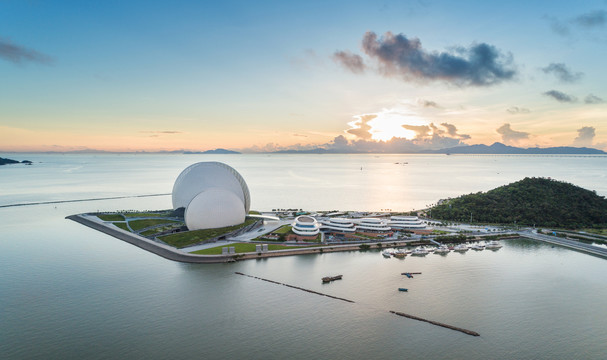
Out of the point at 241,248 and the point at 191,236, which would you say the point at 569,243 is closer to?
the point at 241,248

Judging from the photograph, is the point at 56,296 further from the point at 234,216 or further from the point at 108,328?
the point at 234,216

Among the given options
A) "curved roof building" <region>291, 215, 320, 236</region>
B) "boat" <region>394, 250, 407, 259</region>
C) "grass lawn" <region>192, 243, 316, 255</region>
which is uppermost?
"curved roof building" <region>291, 215, 320, 236</region>

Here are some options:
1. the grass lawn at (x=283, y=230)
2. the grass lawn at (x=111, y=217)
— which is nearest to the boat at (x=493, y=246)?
the grass lawn at (x=283, y=230)

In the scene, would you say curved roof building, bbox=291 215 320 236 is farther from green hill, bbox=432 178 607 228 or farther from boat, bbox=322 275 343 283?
green hill, bbox=432 178 607 228

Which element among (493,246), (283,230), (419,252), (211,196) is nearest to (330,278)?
(419,252)

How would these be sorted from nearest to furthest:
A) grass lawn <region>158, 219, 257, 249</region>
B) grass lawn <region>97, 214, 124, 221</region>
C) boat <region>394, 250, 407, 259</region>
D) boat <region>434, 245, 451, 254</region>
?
boat <region>394, 250, 407, 259</region> → grass lawn <region>158, 219, 257, 249</region> → boat <region>434, 245, 451, 254</region> → grass lawn <region>97, 214, 124, 221</region>

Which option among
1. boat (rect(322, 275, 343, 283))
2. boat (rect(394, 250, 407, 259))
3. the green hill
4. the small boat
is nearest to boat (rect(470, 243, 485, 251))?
the small boat
